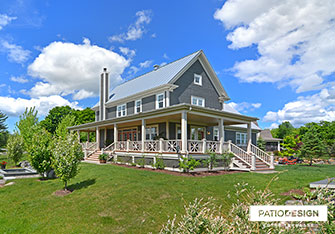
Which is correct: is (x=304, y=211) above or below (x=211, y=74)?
below

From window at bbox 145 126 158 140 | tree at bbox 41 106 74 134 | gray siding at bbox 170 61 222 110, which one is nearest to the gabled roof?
gray siding at bbox 170 61 222 110

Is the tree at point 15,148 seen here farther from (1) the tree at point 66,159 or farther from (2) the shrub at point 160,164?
(2) the shrub at point 160,164

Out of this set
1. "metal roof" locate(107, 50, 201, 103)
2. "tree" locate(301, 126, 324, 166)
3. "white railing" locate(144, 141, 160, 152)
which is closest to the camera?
"white railing" locate(144, 141, 160, 152)

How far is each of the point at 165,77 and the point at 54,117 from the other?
43.0 metres

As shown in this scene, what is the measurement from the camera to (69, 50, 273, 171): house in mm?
16109

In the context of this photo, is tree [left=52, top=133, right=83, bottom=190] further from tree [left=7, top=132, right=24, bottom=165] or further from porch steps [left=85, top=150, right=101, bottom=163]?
tree [left=7, top=132, right=24, bottom=165]

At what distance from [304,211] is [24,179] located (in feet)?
52.1

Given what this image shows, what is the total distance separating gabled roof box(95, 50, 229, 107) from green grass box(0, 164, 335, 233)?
35.0ft

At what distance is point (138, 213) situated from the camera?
7.70 m

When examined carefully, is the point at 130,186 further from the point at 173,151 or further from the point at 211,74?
the point at 211,74

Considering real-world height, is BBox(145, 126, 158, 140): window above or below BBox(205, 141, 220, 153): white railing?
above

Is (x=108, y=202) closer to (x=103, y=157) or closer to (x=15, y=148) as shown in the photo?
(x=103, y=157)

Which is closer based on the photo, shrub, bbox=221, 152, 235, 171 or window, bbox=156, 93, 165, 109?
shrub, bbox=221, 152, 235, 171

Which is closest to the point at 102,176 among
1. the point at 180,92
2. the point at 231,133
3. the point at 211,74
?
the point at 180,92
